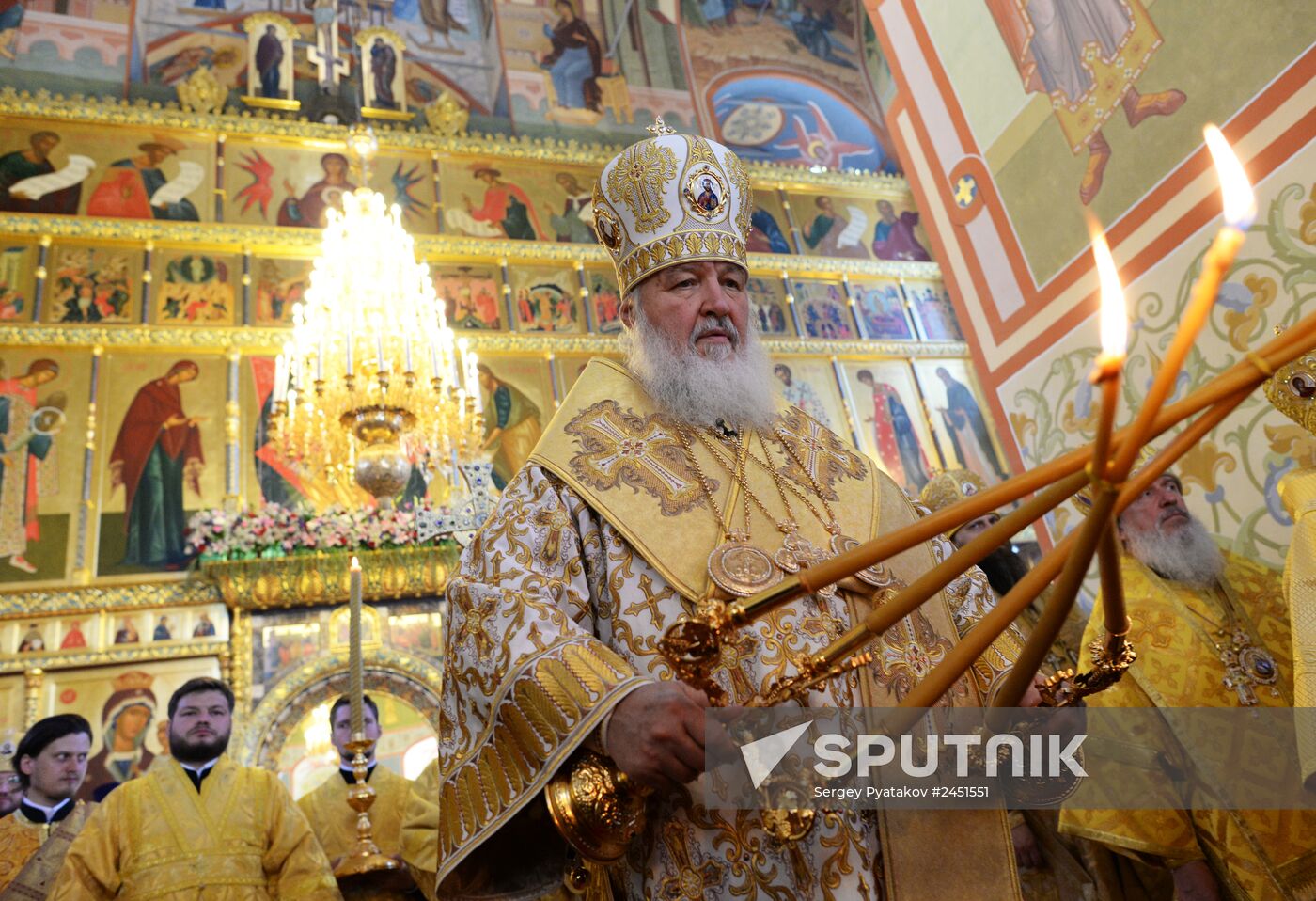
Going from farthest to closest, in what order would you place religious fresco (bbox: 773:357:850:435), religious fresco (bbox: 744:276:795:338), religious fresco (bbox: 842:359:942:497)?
religious fresco (bbox: 744:276:795:338) → religious fresco (bbox: 773:357:850:435) → religious fresco (bbox: 842:359:942:497)

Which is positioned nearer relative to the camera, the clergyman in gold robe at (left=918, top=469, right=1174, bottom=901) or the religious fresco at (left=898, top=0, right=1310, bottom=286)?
the clergyman in gold robe at (left=918, top=469, right=1174, bottom=901)

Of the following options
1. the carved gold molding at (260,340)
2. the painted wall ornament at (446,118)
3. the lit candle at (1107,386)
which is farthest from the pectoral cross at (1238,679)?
the painted wall ornament at (446,118)

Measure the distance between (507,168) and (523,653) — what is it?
11192 mm

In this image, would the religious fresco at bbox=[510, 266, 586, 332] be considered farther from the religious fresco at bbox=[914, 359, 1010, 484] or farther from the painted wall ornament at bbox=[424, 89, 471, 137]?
the religious fresco at bbox=[914, 359, 1010, 484]

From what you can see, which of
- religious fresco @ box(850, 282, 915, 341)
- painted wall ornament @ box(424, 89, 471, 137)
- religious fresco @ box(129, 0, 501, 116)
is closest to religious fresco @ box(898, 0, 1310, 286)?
religious fresco @ box(850, 282, 915, 341)

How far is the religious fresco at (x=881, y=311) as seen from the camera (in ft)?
39.9

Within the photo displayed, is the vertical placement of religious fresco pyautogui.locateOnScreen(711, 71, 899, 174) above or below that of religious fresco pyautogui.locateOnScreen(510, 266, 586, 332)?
above

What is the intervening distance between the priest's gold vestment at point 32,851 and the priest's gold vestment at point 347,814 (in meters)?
1.07

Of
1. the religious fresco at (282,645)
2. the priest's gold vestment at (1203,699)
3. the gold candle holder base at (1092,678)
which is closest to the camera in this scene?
the gold candle holder base at (1092,678)

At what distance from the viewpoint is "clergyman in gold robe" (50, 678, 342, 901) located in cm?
345

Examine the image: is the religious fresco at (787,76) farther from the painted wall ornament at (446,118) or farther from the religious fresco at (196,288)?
the religious fresco at (196,288)

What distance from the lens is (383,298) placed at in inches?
296

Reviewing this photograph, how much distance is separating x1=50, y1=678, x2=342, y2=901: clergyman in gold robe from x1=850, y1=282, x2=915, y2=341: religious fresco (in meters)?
9.61

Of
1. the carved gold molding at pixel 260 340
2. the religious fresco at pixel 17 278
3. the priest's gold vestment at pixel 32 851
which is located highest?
the religious fresco at pixel 17 278
